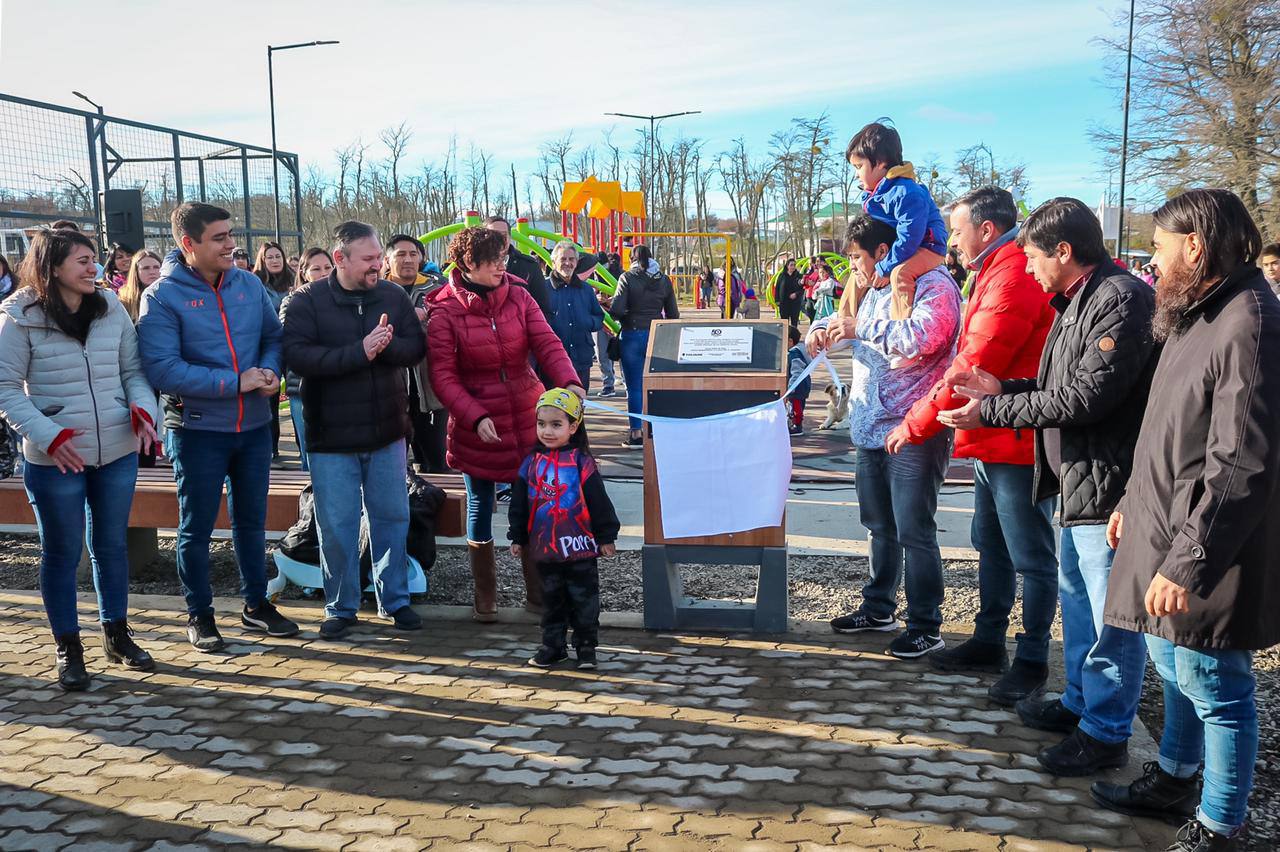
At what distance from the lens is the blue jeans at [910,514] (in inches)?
171

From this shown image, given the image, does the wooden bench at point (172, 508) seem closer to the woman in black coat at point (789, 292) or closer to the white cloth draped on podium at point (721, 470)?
the white cloth draped on podium at point (721, 470)

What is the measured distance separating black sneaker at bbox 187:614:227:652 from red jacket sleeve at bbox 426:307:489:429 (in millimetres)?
1466

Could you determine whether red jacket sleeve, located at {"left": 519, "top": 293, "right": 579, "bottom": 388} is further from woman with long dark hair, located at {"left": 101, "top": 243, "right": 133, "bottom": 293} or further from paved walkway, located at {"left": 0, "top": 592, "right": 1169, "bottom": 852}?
woman with long dark hair, located at {"left": 101, "top": 243, "right": 133, "bottom": 293}

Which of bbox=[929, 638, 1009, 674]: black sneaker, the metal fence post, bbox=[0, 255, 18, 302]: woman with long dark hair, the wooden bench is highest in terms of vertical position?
the metal fence post

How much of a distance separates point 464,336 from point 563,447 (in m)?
0.83

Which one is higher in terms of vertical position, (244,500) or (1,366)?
(1,366)

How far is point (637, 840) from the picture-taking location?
9.99ft

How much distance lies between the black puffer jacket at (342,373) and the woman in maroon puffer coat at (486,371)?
0.23 meters

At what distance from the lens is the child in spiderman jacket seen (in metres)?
4.41

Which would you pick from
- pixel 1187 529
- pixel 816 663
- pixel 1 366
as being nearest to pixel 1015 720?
pixel 816 663

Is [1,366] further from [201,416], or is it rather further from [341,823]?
[341,823]

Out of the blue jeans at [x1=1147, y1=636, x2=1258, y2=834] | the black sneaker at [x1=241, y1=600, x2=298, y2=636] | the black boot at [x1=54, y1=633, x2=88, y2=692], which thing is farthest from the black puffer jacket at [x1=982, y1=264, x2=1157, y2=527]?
the black boot at [x1=54, y1=633, x2=88, y2=692]

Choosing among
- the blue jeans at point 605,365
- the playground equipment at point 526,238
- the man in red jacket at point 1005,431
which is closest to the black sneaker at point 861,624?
the man in red jacket at point 1005,431

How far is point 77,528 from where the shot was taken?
4414 millimetres
